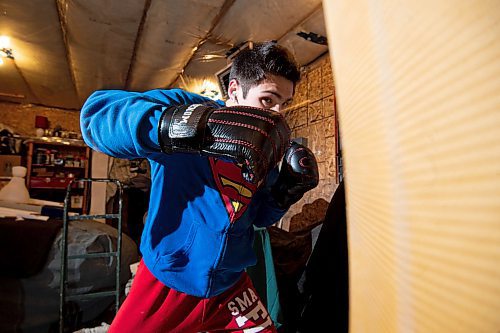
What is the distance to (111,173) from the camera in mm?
6102

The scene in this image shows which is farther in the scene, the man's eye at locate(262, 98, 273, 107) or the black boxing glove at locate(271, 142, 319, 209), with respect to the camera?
the black boxing glove at locate(271, 142, 319, 209)

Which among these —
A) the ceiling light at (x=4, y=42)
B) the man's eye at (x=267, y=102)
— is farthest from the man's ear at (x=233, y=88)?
the ceiling light at (x=4, y=42)

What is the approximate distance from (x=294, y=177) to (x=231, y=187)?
299mm

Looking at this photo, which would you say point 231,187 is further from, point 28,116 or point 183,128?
point 28,116

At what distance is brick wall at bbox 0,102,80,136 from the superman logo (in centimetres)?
608

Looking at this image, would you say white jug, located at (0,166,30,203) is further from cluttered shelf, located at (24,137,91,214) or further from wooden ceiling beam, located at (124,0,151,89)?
wooden ceiling beam, located at (124,0,151,89)

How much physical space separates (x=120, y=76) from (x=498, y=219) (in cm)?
435

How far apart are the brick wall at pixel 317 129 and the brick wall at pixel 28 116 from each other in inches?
184

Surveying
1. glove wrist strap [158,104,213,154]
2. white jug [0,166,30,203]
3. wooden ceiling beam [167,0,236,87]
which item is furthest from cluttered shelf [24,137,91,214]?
glove wrist strap [158,104,213,154]

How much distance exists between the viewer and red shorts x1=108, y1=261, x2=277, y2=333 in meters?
0.97

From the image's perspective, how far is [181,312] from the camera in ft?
3.29

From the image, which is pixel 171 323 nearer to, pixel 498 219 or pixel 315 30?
pixel 498 219

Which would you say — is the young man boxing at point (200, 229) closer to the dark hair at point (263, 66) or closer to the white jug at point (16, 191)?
the dark hair at point (263, 66)

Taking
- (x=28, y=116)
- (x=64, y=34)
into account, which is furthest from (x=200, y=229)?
(x=28, y=116)
